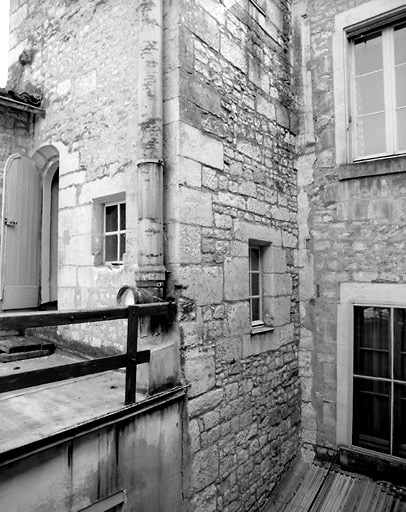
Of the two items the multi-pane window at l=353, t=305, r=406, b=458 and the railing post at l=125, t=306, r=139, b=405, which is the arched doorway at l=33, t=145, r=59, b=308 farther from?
the multi-pane window at l=353, t=305, r=406, b=458

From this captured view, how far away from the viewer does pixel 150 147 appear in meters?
3.05

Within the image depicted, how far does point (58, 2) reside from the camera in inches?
171

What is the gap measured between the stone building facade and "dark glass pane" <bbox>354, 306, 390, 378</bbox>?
0.71 metres

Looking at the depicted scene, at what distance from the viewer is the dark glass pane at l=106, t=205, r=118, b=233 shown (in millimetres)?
3754

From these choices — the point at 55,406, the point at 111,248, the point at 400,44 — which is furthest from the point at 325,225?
the point at 55,406

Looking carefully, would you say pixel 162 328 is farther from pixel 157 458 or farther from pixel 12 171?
pixel 12 171

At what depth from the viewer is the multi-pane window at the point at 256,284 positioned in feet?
13.7

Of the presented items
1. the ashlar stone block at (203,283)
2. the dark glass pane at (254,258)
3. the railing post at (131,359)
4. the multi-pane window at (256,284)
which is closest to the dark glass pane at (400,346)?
the multi-pane window at (256,284)

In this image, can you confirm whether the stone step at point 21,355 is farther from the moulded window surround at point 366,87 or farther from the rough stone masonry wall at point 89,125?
the moulded window surround at point 366,87

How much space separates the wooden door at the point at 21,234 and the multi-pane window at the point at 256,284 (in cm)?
261

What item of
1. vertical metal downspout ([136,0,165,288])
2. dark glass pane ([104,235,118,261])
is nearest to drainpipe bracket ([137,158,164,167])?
vertical metal downspout ([136,0,165,288])

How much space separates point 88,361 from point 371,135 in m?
3.87

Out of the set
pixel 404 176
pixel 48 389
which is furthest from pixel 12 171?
pixel 404 176

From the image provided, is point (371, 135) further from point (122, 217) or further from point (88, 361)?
point (88, 361)
